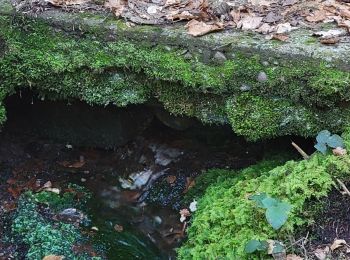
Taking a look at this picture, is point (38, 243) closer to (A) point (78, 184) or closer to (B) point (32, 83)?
(A) point (78, 184)

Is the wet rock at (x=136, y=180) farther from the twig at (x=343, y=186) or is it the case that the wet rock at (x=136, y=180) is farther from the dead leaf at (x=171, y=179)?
the twig at (x=343, y=186)

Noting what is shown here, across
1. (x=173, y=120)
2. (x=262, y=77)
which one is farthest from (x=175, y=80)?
(x=173, y=120)

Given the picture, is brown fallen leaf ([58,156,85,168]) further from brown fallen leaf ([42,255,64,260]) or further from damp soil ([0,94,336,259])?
brown fallen leaf ([42,255,64,260])

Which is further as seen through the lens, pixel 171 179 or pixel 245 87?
pixel 171 179

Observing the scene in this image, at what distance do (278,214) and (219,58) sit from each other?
53.6 inches

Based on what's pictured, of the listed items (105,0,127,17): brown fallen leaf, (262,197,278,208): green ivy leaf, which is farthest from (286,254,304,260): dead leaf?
(105,0,127,17): brown fallen leaf

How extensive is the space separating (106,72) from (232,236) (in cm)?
171

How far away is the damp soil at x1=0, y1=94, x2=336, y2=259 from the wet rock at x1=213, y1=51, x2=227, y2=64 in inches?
38.2

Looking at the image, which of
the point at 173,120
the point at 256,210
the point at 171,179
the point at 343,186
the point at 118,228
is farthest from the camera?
the point at 171,179

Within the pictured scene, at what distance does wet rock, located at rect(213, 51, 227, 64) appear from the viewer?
137 inches

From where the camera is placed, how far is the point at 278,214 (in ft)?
8.50

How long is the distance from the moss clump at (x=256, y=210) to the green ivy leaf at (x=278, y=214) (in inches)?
4.9

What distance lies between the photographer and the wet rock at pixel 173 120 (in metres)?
4.34

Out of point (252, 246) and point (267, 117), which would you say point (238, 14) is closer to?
point (267, 117)
